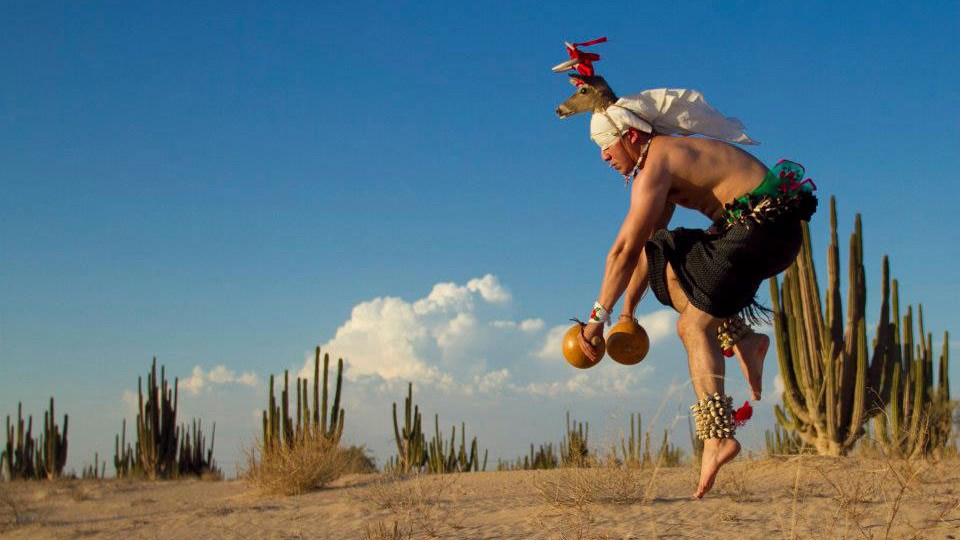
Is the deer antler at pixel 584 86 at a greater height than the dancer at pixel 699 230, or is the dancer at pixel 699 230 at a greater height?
the deer antler at pixel 584 86

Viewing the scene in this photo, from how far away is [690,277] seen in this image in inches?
164

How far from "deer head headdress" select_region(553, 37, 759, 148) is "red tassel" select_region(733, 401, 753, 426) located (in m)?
1.27

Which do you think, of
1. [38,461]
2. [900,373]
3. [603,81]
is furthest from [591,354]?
[38,461]

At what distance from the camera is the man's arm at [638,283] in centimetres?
444

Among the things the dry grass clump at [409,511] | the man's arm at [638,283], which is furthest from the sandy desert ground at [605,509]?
the man's arm at [638,283]

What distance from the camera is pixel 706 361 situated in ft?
14.1

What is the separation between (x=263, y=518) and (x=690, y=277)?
4.07 metres

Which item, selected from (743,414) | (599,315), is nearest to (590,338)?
(599,315)

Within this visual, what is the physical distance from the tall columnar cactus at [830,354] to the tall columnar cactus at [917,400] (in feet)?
0.49

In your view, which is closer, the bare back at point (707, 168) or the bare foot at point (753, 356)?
the bare back at point (707, 168)

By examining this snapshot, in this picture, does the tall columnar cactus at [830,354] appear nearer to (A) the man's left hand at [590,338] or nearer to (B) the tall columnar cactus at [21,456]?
(A) the man's left hand at [590,338]

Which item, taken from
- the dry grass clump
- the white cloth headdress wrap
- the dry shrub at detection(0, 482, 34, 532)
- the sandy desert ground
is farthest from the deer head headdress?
the dry shrub at detection(0, 482, 34, 532)

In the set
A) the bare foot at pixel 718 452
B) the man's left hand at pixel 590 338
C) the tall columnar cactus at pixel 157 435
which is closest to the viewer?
the man's left hand at pixel 590 338

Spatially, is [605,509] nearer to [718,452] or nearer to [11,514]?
[718,452]
